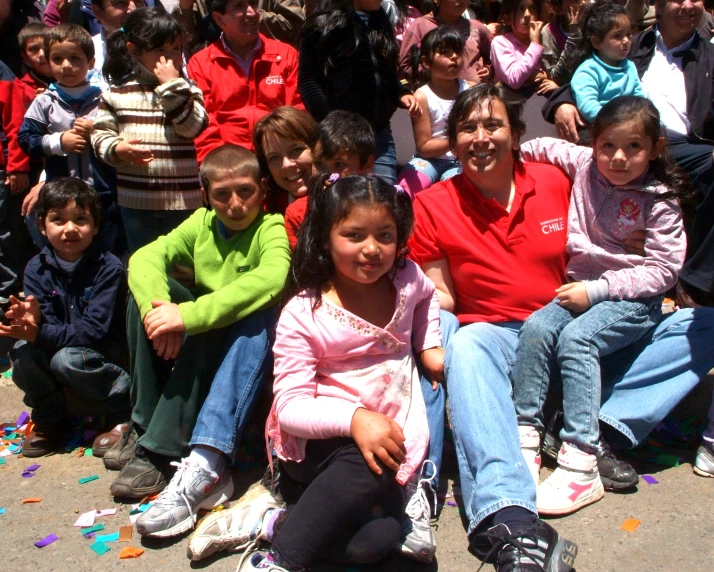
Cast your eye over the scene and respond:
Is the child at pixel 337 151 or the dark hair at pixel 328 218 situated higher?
the child at pixel 337 151

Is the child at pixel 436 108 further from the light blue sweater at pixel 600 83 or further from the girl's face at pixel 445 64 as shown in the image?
the light blue sweater at pixel 600 83

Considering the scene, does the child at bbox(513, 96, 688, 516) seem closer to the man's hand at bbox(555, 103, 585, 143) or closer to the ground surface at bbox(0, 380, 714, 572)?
the ground surface at bbox(0, 380, 714, 572)

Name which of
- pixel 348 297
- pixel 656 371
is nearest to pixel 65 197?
pixel 348 297

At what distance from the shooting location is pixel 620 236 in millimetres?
3051

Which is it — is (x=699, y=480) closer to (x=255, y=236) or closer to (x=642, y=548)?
(x=642, y=548)

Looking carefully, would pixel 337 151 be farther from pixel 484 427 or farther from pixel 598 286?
pixel 484 427

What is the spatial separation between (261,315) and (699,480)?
191 centimetres

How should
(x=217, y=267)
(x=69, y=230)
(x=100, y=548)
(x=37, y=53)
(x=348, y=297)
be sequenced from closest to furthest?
(x=100, y=548)
(x=348, y=297)
(x=217, y=267)
(x=69, y=230)
(x=37, y=53)

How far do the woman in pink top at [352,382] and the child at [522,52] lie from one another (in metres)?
2.99

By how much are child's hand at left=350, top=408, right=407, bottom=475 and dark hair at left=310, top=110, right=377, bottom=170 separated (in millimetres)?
1390

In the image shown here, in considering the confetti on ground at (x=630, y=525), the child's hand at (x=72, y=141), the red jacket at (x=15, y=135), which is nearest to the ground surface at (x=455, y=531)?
the confetti on ground at (x=630, y=525)

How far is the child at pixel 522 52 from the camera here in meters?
5.28

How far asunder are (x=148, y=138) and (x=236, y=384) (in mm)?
1733

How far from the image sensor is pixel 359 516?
7.79 ft
